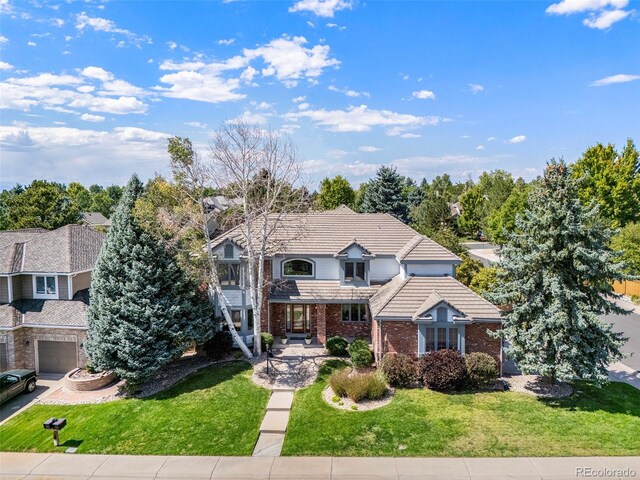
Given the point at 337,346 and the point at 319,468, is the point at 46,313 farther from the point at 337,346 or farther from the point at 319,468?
the point at 319,468

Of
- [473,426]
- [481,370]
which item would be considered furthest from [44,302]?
[481,370]

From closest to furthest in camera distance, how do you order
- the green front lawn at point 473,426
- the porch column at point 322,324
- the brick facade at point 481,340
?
the green front lawn at point 473,426 < the brick facade at point 481,340 < the porch column at point 322,324

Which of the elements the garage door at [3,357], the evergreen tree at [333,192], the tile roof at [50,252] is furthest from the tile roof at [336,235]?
the evergreen tree at [333,192]

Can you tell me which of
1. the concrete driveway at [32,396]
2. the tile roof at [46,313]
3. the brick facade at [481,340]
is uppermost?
the tile roof at [46,313]

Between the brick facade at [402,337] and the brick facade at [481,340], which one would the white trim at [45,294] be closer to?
the brick facade at [402,337]

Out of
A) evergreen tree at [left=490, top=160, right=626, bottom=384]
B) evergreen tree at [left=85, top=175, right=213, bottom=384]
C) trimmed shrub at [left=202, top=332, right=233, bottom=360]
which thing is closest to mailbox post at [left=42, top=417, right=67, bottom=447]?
evergreen tree at [left=85, top=175, right=213, bottom=384]

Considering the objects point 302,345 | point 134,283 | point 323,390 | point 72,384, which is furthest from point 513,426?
point 72,384
